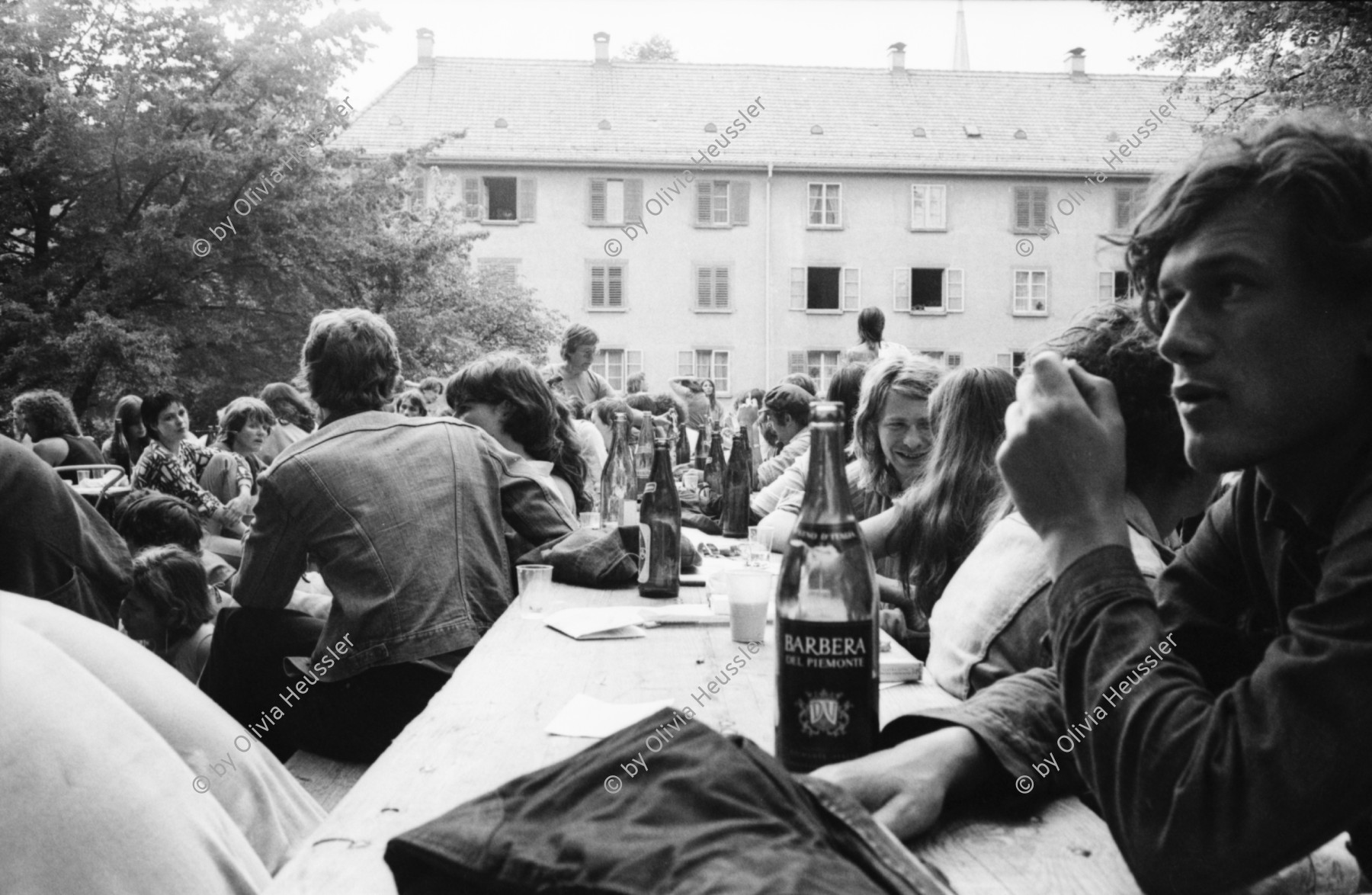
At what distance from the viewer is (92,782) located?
1073 millimetres

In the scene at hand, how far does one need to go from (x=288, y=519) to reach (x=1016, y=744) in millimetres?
2188

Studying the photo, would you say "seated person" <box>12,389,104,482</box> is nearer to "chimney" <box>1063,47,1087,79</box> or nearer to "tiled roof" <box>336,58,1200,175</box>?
"tiled roof" <box>336,58,1200,175</box>

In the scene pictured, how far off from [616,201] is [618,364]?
4039 millimetres

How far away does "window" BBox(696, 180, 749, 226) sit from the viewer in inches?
1105

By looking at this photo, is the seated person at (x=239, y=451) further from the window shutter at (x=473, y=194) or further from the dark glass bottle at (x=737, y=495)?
the window shutter at (x=473, y=194)

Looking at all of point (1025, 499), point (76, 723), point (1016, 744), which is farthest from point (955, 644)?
point (76, 723)

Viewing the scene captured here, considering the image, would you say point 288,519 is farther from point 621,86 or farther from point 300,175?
point 621,86

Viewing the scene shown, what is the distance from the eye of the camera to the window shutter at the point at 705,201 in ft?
92.1

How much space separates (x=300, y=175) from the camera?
59.0 feet

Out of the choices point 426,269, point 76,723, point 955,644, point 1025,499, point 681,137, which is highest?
point 681,137

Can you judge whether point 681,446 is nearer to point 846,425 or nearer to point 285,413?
point 285,413

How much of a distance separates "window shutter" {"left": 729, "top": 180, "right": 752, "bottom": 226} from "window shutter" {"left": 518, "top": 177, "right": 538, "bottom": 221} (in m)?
4.73

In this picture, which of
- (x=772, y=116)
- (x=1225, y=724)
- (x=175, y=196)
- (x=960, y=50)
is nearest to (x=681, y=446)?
(x=1225, y=724)

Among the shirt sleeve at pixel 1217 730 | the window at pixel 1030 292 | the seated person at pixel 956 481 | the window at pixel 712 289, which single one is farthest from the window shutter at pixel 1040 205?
the shirt sleeve at pixel 1217 730
